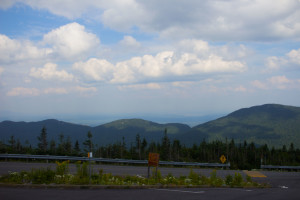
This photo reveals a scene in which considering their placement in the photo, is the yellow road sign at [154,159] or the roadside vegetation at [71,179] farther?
the yellow road sign at [154,159]

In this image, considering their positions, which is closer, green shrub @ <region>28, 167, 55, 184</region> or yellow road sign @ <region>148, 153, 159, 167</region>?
green shrub @ <region>28, 167, 55, 184</region>

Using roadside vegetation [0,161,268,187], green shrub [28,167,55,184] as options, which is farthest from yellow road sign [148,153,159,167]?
green shrub [28,167,55,184]

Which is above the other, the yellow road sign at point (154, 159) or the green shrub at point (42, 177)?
the yellow road sign at point (154, 159)

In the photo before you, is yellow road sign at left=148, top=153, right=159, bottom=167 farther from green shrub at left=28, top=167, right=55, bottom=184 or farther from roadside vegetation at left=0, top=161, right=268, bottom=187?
green shrub at left=28, top=167, right=55, bottom=184

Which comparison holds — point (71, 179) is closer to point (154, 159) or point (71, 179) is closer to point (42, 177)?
point (42, 177)

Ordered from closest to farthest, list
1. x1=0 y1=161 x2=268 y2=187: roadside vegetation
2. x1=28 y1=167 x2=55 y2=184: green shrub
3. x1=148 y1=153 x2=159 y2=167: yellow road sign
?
x1=28 y1=167 x2=55 y2=184: green shrub
x1=0 y1=161 x2=268 y2=187: roadside vegetation
x1=148 y1=153 x2=159 y2=167: yellow road sign

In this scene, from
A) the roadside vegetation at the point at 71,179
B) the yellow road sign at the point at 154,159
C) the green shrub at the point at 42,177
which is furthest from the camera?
the yellow road sign at the point at 154,159

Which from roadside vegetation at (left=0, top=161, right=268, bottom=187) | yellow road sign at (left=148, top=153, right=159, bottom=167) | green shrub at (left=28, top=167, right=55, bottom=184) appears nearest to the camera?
green shrub at (left=28, top=167, right=55, bottom=184)

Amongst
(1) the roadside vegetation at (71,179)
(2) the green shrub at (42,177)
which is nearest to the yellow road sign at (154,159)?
(1) the roadside vegetation at (71,179)

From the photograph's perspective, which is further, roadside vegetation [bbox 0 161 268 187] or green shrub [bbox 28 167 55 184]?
roadside vegetation [bbox 0 161 268 187]

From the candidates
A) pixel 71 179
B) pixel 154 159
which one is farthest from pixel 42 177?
pixel 154 159

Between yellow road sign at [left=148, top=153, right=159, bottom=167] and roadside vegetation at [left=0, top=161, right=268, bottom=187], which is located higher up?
yellow road sign at [left=148, top=153, right=159, bottom=167]

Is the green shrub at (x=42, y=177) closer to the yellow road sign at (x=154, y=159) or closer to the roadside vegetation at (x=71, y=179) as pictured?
the roadside vegetation at (x=71, y=179)

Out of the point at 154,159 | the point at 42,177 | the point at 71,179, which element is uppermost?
the point at 154,159
